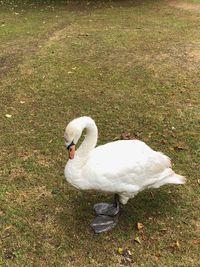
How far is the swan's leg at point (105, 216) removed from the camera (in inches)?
190

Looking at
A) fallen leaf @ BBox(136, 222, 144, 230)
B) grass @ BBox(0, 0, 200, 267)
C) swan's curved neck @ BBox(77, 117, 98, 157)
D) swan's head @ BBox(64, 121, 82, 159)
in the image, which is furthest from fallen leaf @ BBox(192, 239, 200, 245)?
swan's head @ BBox(64, 121, 82, 159)

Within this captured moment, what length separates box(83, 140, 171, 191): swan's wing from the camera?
4504 millimetres

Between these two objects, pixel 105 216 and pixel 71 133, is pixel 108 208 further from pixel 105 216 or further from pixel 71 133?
pixel 71 133

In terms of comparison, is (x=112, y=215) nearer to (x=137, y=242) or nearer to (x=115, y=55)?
(x=137, y=242)

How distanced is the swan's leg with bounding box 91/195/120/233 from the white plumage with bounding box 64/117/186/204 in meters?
0.19

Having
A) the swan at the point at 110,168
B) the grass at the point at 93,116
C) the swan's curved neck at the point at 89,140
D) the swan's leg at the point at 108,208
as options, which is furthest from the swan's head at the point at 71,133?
the grass at the point at 93,116

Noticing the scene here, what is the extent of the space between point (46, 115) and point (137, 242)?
10.2 feet

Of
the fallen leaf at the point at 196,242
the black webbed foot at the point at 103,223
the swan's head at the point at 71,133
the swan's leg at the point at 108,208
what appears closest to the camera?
the swan's head at the point at 71,133

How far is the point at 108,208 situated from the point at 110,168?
2.27ft

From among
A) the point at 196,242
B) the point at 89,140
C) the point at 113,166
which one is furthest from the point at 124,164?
the point at 196,242

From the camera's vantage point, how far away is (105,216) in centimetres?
489

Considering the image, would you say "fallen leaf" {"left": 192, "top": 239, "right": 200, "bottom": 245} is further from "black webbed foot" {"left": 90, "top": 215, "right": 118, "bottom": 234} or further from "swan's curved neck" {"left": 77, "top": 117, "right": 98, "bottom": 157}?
"swan's curved neck" {"left": 77, "top": 117, "right": 98, "bottom": 157}

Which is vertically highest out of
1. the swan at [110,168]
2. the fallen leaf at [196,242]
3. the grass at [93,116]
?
the swan at [110,168]

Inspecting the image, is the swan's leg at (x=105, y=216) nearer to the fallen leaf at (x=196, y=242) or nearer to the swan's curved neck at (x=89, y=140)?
the swan's curved neck at (x=89, y=140)
